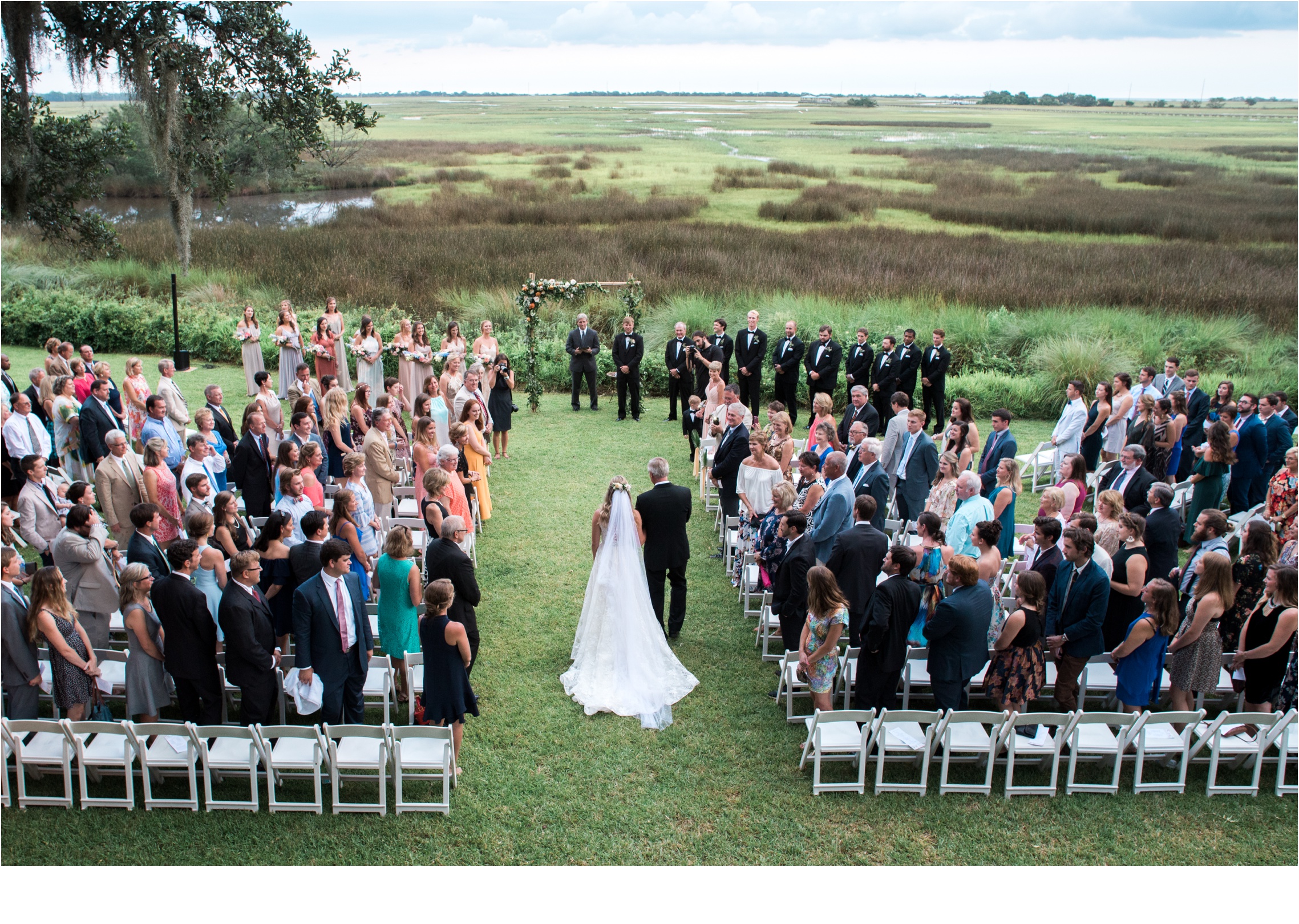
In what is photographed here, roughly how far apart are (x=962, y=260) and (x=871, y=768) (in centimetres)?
2386

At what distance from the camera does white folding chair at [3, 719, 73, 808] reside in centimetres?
569

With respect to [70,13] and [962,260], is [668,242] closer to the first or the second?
[962,260]

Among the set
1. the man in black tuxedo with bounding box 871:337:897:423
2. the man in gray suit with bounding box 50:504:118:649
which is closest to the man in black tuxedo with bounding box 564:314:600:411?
the man in black tuxedo with bounding box 871:337:897:423

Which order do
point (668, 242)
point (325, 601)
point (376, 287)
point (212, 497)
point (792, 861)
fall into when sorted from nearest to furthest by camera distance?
point (792, 861), point (325, 601), point (212, 497), point (376, 287), point (668, 242)

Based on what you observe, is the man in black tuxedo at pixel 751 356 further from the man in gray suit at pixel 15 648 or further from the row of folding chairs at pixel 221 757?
the man in gray suit at pixel 15 648

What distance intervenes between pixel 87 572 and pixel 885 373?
11.1 metres

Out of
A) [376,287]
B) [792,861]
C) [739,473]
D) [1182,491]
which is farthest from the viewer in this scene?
[376,287]

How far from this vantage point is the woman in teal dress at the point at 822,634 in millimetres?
6320

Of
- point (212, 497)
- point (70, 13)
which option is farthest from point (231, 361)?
point (212, 497)

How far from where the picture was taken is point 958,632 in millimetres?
6273

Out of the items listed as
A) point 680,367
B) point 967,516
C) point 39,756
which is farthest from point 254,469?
point 680,367

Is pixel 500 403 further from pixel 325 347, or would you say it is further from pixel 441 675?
pixel 441 675

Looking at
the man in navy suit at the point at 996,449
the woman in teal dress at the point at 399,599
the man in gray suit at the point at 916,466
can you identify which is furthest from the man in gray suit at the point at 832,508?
the woman in teal dress at the point at 399,599

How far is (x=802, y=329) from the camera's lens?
1902 cm
